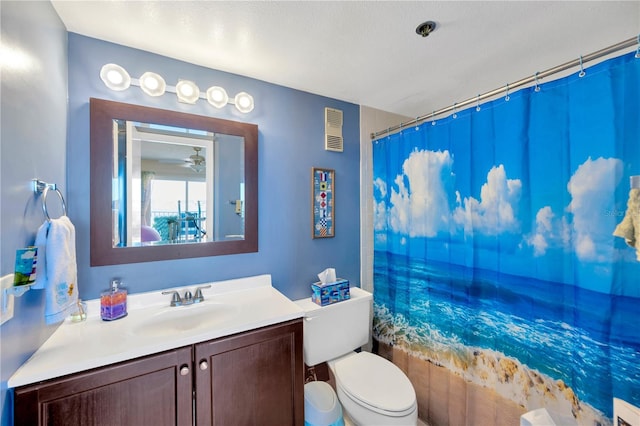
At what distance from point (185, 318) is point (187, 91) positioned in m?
1.22

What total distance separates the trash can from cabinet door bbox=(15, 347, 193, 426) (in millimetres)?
677

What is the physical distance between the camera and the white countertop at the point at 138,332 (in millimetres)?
847

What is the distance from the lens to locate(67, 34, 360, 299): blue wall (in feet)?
4.04

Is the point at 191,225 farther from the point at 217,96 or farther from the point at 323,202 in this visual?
the point at 323,202

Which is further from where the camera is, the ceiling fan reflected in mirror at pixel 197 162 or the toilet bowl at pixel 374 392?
the ceiling fan reflected in mirror at pixel 197 162

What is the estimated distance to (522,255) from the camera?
123cm

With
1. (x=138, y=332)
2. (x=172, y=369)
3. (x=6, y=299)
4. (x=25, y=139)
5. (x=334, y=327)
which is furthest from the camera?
(x=334, y=327)

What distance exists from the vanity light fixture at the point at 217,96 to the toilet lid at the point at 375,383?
1727 millimetres

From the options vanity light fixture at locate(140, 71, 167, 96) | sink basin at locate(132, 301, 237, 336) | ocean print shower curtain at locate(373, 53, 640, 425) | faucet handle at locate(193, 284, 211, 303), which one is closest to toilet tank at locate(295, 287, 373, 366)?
ocean print shower curtain at locate(373, 53, 640, 425)

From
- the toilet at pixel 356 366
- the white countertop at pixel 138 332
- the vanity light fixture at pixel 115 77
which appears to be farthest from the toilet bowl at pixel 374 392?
the vanity light fixture at pixel 115 77

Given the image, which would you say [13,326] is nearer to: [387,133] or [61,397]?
[61,397]

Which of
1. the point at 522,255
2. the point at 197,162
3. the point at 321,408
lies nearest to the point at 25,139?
the point at 197,162

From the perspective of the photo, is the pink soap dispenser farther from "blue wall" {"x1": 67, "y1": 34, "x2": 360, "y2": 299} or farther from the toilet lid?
the toilet lid

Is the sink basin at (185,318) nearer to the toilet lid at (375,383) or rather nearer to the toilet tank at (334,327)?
the toilet tank at (334,327)
